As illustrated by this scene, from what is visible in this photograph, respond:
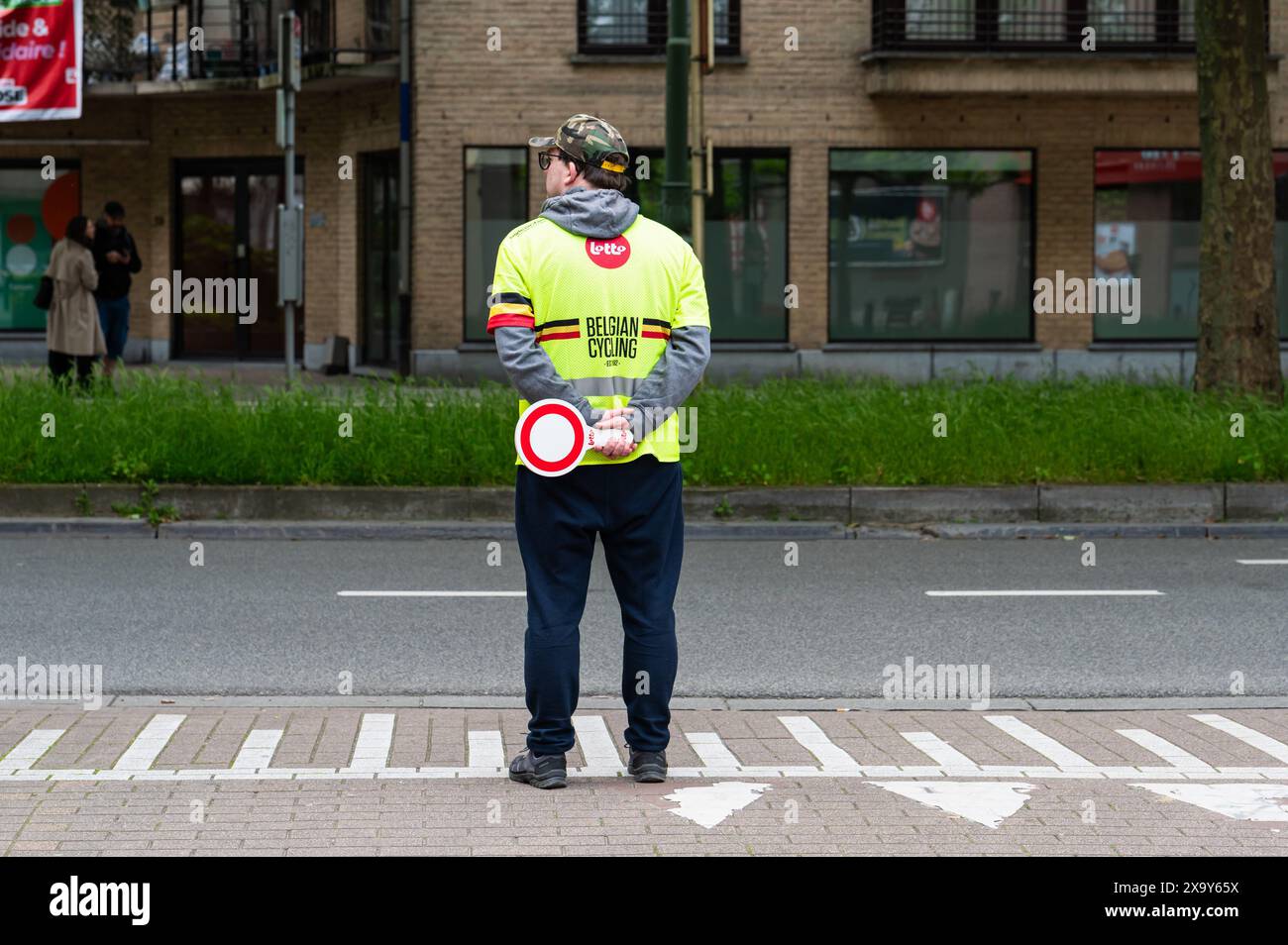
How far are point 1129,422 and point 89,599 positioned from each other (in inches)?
312

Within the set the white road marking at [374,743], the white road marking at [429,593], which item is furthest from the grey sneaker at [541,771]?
the white road marking at [429,593]

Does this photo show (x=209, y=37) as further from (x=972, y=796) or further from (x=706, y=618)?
(x=972, y=796)

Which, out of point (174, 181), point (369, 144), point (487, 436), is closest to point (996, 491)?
point (487, 436)

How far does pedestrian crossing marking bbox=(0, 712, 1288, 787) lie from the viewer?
20.0 ft

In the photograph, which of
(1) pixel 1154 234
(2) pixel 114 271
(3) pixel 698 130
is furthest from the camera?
(1) pixel 1154 234

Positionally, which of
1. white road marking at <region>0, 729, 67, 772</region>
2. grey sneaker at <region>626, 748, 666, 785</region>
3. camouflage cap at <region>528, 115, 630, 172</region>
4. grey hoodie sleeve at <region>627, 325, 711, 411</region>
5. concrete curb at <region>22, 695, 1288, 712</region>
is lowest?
concrete curb at <region>22, 695, 1288, 712</region>

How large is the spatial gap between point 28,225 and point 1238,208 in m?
18.9

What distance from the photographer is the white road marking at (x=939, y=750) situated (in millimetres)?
6362

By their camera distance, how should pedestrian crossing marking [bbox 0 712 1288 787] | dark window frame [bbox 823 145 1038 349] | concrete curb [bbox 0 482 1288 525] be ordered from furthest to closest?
dark window frame [bbox 823 145 1038 349] → concrete curb [bbox 0 482 1288 525] → pedestrian crossing marking [bbox 0 712 1288 787]

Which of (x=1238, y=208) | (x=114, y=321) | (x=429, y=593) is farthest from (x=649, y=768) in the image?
(x=114, y=321)

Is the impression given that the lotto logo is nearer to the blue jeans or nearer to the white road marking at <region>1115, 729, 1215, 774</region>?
the white road marking at <region>1115, 729, 1215, 774</region>

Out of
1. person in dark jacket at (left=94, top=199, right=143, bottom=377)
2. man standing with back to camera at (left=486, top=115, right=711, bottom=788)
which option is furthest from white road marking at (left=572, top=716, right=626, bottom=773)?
person in dark jacket at (left=94, top=199, right=143, bottom=377)

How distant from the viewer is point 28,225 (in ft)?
93.4

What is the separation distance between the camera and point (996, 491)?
13.5 metres
